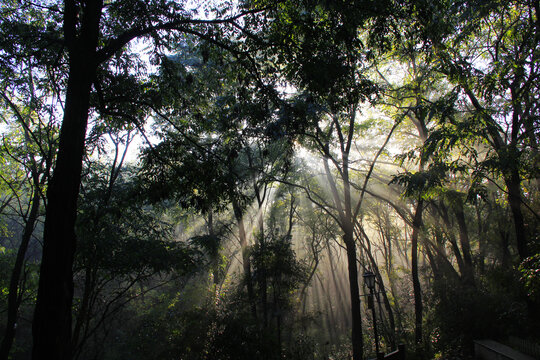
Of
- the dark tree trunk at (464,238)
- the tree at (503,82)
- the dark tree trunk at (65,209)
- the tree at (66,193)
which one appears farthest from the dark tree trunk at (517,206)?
the dark tree trunk at (65,209)

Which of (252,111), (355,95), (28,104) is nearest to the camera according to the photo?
(355,95)

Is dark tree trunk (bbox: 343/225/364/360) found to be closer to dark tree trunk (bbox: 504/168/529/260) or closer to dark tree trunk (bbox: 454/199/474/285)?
dark tree trunk (bbox: 504/168/529/260)

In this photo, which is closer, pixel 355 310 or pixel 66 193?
pixel 66 193

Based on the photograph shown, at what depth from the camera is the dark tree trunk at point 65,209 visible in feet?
9.72

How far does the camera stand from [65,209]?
10.6ft

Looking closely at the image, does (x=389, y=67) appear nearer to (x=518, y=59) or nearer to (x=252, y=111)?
(x=518, y=59)

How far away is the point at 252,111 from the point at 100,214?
4.34 m

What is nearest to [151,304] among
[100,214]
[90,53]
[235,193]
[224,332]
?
[224,332]

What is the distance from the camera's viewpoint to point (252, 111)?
5.18m

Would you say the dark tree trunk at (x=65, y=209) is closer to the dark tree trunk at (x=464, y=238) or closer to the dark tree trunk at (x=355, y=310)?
the dark tree trunk at (x=355, y=310)

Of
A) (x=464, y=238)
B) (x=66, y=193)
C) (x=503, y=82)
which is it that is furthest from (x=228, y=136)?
(x=464, y=238)

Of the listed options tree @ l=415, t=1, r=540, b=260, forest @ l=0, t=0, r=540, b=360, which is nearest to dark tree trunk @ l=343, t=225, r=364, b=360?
forest @ l=0, t=0, r=540, b=360

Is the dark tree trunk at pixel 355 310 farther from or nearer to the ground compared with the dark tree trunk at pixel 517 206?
nearer to the ground

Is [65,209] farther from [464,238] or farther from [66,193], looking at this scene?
[464,238]
